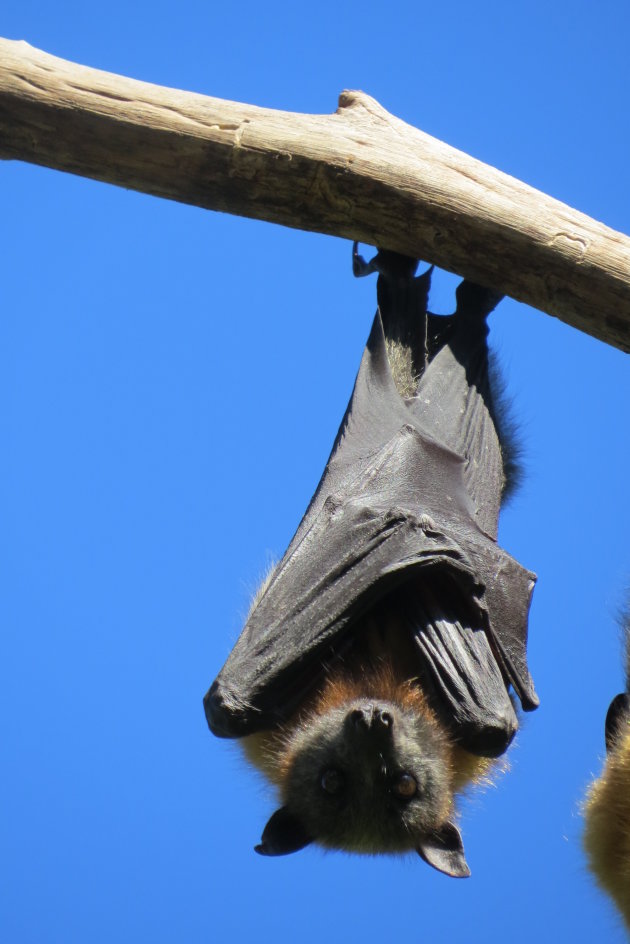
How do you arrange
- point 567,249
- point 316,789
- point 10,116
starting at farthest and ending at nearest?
point 316,789, point 567,249, point 10,116

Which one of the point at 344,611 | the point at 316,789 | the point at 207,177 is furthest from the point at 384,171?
the point at 316,789

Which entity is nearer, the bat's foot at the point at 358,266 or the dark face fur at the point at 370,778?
the dark face fur at the point at 370,778

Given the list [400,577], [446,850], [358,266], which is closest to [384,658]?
[400,577]

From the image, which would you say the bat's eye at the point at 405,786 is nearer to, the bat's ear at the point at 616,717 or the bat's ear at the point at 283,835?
the bat's ear at the point at 283,835

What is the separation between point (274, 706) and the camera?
4.23 meters

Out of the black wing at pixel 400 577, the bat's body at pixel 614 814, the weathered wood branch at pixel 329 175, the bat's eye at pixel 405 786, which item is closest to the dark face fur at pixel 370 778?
the bat's eye at pixel 405 786

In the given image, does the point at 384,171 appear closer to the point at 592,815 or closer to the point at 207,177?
the point at 207,177

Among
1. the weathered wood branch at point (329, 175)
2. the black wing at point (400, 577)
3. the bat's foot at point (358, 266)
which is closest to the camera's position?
the weathered wood branch at point (329, 175)

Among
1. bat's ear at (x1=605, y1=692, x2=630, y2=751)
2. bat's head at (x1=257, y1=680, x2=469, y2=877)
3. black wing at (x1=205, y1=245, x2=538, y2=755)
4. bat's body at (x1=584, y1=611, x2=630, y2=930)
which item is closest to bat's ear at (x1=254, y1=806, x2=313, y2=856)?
bat's head at (x1=257, y1=680, x2=469, y2=877)

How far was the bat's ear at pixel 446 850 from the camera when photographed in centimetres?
421

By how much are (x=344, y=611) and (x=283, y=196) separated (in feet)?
5.57

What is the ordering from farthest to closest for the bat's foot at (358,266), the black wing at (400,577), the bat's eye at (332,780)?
the bat's foot at (358,266) < the bat's eye at (332,780) < the black wing at (400,577)

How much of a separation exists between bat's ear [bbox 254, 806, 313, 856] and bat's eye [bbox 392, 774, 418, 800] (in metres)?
0.51

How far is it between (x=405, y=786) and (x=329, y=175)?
8.30 ft
